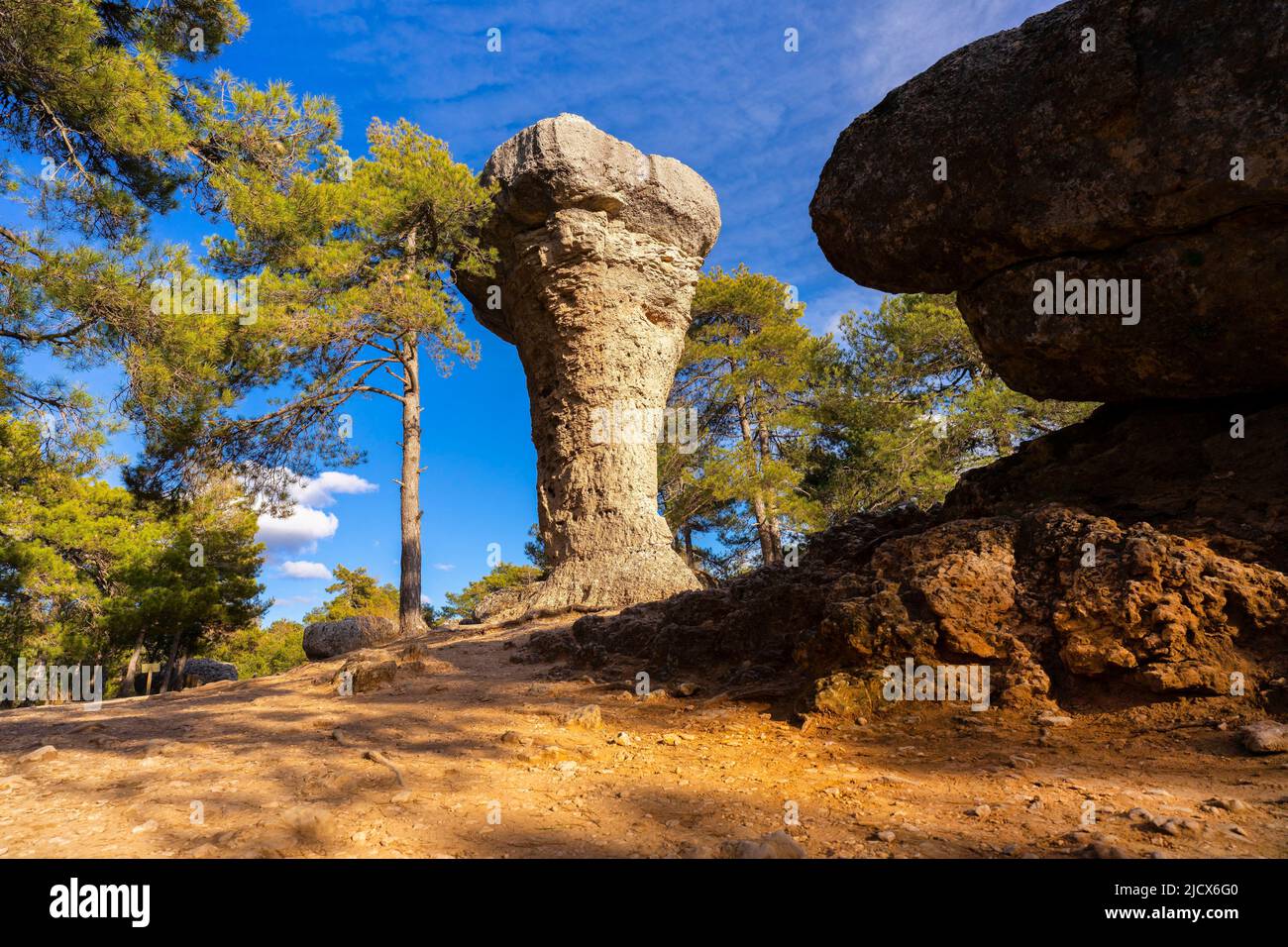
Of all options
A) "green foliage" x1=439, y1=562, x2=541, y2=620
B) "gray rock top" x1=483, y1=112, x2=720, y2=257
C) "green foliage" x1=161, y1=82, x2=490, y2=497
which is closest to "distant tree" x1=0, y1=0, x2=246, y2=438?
"green foliage" x1=161, y1=82, x2=490, y2=497

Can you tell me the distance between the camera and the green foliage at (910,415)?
16375 millimetres

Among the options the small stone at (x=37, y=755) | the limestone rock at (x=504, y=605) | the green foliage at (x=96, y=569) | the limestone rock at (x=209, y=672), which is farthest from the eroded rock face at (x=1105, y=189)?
the limestone rock at (x=209, y=672)

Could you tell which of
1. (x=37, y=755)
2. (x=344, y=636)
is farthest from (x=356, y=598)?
(x=37, y=755)

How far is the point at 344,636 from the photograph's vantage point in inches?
553

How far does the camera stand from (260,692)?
763 centimetres

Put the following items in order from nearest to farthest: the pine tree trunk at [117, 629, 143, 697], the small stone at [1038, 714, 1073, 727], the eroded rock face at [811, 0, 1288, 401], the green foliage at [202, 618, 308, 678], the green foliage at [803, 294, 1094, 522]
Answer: the small stone at [1038, 714, 1073, 727]
the eroded rock face at [811, 0, 1288, 401]
the green foliage at [803, 294, 1094, 522]
the pine tree trunk at [117, 629, 143, 697]
the green foliage at [202, 618, 308, 678]

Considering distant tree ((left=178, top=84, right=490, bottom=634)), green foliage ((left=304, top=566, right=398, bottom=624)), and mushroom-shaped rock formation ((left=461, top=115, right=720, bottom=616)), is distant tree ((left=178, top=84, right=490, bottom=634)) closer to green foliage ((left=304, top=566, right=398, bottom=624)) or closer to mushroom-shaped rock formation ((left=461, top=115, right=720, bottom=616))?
mushroom-shaped rock formation ((left=461, top=115, right=720, bottom=616))

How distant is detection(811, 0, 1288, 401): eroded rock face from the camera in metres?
4.62

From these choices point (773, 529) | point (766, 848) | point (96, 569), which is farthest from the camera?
point (96, 569)

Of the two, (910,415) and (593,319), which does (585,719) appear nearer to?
(593,319)

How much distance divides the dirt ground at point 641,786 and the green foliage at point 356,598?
34015 millimetres

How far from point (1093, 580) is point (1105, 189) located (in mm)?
2856

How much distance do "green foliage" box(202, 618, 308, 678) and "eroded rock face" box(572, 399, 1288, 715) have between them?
77.8 ft
